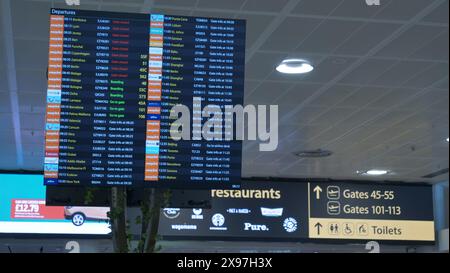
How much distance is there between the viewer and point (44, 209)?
32.1ft

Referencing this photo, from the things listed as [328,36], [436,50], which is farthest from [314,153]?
[328,36]

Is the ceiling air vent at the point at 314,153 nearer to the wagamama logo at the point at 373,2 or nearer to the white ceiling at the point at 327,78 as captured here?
the white ceiling at the point at 327,78

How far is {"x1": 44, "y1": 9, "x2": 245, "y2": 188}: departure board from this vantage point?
3.85 meters

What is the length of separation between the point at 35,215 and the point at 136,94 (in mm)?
6264

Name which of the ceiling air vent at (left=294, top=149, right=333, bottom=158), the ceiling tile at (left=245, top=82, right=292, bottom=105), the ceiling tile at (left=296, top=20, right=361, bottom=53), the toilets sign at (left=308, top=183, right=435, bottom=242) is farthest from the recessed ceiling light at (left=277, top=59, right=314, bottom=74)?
the toilets sign at (left=308, top=183, right=435, bottom=242)

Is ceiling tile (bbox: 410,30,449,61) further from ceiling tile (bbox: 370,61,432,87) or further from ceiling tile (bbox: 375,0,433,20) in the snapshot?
ceiling tile (bbox: 375,0,433,20)

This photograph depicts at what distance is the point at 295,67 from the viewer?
6387 mm

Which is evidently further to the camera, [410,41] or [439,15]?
[410,41]

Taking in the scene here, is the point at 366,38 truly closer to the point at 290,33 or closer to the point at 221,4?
the point at 290,33
